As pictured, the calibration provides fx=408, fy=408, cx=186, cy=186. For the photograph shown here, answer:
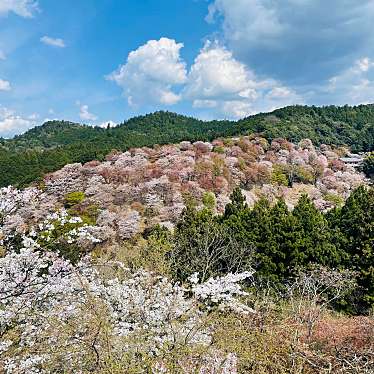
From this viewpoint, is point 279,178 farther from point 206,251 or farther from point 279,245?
point 206,251

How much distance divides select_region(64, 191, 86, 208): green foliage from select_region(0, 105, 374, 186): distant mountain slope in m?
10.0

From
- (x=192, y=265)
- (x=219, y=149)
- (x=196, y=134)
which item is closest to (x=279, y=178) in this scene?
(x=219, y=149)

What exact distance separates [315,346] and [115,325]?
20.1ft

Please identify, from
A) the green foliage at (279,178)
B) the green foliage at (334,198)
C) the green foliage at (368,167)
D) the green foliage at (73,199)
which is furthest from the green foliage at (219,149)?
the green foliage at (368,167)

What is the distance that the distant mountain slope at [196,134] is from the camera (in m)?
47.7

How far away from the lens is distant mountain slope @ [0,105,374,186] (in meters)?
47.7

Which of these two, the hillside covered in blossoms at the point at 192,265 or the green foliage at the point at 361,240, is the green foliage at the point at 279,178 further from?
the green foliage at the point at 361,240

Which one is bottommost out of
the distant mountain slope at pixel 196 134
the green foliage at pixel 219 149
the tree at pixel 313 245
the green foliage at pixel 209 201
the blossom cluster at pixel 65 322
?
the tree at pixel 313 245

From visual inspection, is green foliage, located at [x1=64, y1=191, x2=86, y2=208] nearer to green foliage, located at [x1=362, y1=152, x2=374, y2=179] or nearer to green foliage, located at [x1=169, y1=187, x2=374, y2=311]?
green foliage, located at [x1=169, y1=187, x2=374, y2=311]

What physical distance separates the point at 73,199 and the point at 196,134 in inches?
1499

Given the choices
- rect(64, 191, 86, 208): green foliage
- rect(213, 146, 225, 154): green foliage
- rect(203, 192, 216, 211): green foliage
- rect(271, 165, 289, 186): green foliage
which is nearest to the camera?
rect(203, 192, 216, 211): green foliage

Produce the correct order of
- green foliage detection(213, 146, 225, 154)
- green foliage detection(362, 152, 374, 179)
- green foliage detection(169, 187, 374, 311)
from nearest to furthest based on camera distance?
green foliage detection(169, 187, 374, 311), green foliage detection(213, 146, 225, 154), green foliage detection(362, 152, 374, 179)

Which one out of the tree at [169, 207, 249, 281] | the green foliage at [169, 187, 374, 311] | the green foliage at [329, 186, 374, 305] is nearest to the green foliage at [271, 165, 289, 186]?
the green foliage at [329, 186, 374, 305]

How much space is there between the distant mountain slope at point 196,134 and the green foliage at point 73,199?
10.0 metres
